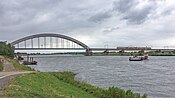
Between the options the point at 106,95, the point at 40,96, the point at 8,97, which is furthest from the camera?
the point at 106,95

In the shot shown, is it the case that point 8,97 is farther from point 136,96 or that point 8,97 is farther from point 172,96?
point 172,96

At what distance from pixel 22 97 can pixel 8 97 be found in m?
0.65

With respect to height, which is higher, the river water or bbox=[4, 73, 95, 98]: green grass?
bbox=[4, 73, 95, 98]: green grass

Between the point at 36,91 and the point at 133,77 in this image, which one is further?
the point at 133,77

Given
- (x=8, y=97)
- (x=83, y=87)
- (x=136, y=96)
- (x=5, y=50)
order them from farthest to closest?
(x=5, y=50), (x=83, y=87), (x=136, y=96), (x=8, y=97)

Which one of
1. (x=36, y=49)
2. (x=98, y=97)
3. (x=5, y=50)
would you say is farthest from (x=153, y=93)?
(x=36, y=49)

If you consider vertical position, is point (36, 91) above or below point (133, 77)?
above

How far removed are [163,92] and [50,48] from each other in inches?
6444

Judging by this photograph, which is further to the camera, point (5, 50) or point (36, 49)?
point (36, 49)

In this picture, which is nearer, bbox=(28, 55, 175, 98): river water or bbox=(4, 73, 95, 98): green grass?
bbox=(4, 73, 95, 98): green grass

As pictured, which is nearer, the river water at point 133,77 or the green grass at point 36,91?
the green grass at point 36,91

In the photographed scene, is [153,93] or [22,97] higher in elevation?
[22,97]

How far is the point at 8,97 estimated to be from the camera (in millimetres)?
15500

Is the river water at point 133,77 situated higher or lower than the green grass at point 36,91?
lower
